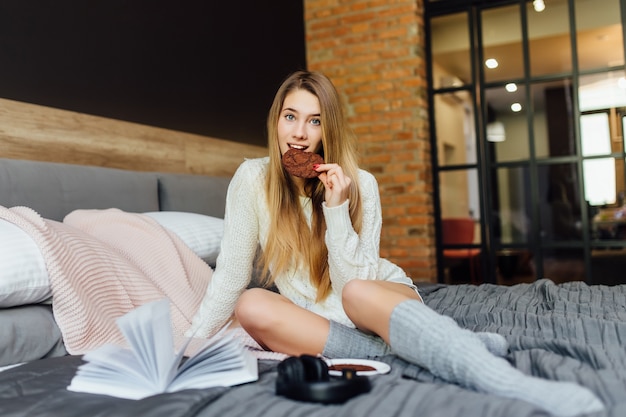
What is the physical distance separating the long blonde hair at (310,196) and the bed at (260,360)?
43 cm

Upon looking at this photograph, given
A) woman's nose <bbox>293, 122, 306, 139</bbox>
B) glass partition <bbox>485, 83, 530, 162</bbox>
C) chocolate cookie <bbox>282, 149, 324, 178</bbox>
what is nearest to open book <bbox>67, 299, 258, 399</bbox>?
chocolate cookie <bbox>282, 149, 324, 178</bbox>

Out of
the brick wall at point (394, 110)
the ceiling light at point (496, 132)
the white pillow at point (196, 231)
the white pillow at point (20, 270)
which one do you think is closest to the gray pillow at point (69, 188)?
the white pillow at point (196, 231)

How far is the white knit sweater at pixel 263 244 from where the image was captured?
165 centimetres

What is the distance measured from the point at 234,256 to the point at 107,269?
35 centimetres

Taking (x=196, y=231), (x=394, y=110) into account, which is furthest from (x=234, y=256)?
(x=394, y=110)

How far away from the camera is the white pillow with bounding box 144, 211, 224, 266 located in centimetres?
218

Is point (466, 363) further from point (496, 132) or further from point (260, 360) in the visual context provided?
point (496, 132)

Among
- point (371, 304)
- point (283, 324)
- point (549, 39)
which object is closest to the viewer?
point (371, 304)

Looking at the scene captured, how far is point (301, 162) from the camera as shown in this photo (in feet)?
5.71

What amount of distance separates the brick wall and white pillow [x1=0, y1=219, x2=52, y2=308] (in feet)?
10.4

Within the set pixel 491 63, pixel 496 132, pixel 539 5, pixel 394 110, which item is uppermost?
pixel 539 5

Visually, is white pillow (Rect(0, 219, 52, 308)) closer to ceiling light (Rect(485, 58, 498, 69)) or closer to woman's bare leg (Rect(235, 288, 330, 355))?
woman's bare leg (Rect(235, 288, 330, 355))

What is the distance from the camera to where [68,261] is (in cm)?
160

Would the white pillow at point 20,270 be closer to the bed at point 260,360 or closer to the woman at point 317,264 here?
the bed at point 260,360
